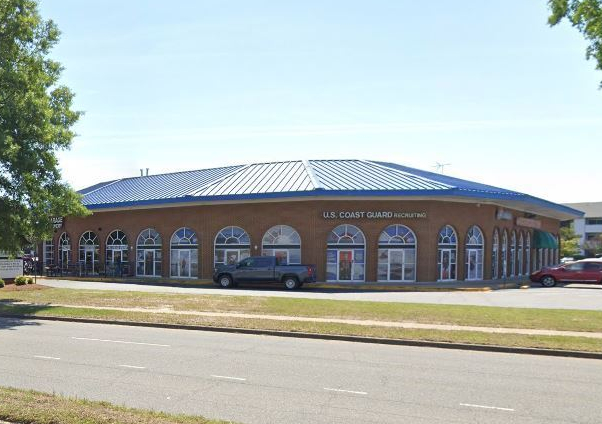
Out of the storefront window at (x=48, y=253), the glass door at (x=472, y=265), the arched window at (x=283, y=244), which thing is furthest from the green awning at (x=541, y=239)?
the storefront window at (x=48, y=253)

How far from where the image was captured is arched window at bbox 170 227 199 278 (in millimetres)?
35875

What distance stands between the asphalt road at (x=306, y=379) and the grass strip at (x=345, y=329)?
2.65 feet

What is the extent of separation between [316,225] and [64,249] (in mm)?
21790

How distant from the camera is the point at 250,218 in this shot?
34125 mm

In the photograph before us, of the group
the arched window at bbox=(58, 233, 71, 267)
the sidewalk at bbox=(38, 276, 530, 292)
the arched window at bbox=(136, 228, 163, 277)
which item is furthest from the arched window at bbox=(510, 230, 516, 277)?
the arched window at bbox=(58, 233, 71, 267)

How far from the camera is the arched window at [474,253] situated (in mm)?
34281

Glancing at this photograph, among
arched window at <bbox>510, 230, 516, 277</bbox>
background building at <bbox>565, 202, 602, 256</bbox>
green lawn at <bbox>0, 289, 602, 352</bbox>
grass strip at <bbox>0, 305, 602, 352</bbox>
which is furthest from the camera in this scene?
background building at <bbox>565, 202, 602, 256</bbox>

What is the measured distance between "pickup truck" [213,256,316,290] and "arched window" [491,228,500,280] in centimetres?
1294

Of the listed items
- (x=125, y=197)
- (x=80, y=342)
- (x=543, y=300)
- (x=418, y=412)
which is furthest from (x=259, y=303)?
(x=125, y=197)

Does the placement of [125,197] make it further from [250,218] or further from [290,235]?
[290,235]

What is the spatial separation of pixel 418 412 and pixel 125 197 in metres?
36.3

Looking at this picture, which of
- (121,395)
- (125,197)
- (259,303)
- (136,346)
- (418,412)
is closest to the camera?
(418,412)

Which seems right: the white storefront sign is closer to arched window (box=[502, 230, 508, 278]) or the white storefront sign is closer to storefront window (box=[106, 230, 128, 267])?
storefront window (box=[106, 230, 128, 267])

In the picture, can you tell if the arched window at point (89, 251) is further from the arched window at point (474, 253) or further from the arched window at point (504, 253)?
the arched window at point (504, 253)
